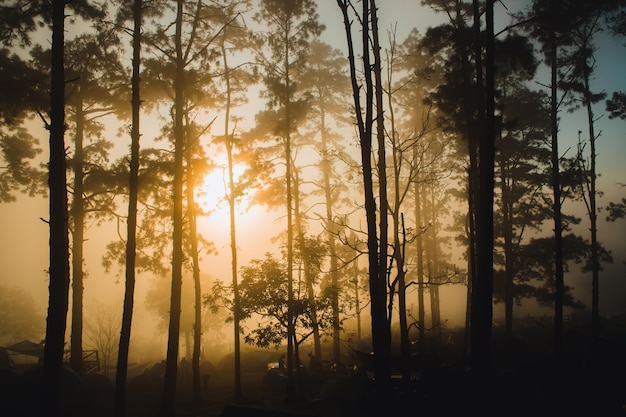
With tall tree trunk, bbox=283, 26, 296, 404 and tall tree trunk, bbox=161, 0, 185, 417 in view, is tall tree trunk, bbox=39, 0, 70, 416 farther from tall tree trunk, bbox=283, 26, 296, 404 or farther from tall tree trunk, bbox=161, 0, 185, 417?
tall tree trunk, bbox=283, 26, 296, 404

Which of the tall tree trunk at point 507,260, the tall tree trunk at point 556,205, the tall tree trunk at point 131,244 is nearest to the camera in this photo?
the tall tree trunk at point 131,244

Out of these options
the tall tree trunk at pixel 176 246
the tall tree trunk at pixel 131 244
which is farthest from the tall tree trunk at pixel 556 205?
the tall tree trunk at pixel 131 244

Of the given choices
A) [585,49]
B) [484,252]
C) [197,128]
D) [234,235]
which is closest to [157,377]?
[234,235]

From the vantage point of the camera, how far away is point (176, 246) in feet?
39.6

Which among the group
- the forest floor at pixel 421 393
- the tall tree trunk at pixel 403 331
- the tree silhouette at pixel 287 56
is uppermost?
the tree silhouette at pixel 287 56

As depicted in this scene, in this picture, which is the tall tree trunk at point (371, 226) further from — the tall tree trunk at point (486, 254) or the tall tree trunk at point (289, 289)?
the tall tree trunk at point (289, 289)

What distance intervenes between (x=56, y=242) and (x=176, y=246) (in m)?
4.76

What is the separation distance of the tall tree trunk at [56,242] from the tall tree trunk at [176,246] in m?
4.20

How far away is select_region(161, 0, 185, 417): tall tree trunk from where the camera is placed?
11.7 meters

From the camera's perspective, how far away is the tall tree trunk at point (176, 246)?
11.7 meters

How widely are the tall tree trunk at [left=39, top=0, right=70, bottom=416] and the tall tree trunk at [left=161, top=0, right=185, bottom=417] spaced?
4.20 meters

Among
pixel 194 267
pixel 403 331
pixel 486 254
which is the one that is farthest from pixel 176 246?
pixel 486 254

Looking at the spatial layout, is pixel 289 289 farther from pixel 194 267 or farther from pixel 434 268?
pixel 434 268

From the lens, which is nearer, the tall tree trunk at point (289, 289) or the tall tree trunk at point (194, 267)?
the tall tree trunk at point (289, 289)
